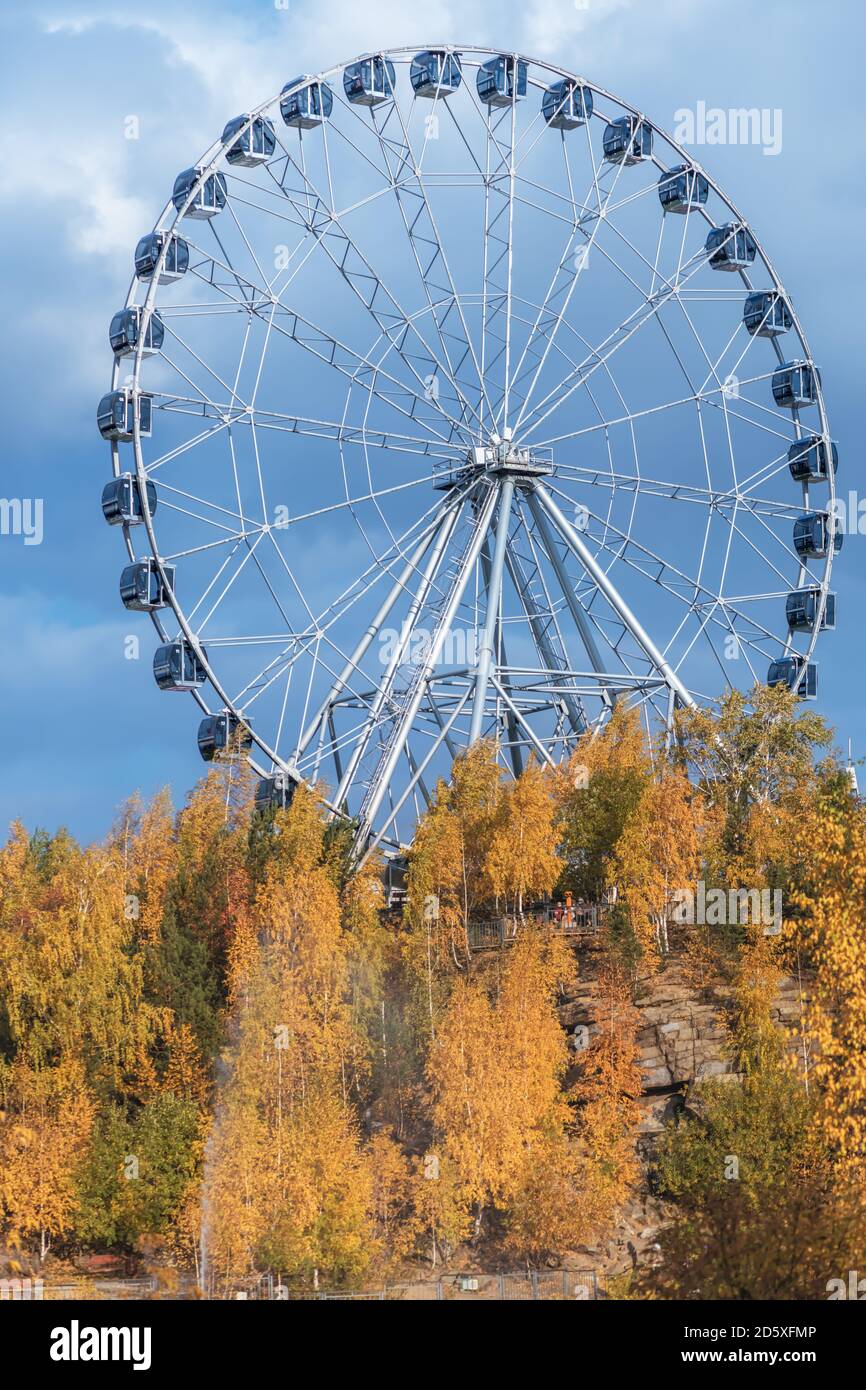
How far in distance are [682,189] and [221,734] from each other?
75.7 ft

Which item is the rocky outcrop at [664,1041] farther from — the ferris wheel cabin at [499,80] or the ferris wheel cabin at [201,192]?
the ferris wheel cabin at [499,80]

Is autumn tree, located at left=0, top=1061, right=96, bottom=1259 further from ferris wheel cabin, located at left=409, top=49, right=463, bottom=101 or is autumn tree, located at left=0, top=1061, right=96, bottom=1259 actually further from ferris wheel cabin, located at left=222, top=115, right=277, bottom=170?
ferris wheel cabin, located at left=409, top=49, right=463, bottom=101

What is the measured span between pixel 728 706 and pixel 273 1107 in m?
20.8

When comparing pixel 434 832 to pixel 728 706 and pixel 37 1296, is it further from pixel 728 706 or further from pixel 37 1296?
pixel 37 1296

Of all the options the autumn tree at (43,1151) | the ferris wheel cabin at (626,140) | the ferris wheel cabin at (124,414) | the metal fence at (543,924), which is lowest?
the autumn tree at (43,1151)

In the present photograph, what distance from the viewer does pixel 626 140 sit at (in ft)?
217

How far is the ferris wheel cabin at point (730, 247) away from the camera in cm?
6725

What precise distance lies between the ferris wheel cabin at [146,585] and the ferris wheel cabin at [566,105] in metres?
19.2

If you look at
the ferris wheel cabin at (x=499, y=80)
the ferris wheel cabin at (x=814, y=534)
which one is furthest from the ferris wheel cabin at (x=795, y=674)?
the ferris wheel cabin at (x=499, y=80)

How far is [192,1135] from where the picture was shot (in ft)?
171

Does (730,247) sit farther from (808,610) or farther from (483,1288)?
(483,1288)

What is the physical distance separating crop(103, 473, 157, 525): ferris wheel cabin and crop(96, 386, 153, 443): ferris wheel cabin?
3.78 ft

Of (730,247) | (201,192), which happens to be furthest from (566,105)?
(201,192)

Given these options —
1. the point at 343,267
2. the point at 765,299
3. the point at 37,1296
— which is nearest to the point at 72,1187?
the point at 37,1296
